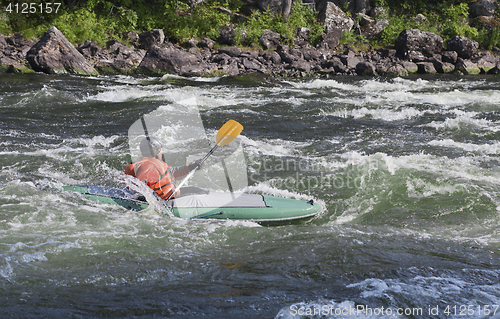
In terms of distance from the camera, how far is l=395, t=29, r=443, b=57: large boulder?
16766 mm

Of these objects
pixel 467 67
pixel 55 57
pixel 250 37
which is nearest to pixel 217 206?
pixel 55 57

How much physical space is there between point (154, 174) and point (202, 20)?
13765 millimetres

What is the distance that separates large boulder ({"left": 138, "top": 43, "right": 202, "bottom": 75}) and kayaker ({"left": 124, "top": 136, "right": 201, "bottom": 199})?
9.48 metres

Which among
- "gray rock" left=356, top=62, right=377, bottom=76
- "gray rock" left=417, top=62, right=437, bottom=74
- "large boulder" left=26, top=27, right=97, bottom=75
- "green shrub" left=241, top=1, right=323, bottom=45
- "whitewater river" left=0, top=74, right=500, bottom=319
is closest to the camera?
"whitewater river" left=0, top=74, right=500, bottom=319

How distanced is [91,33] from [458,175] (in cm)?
1346

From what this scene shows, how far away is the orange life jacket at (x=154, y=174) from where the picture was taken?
412cm

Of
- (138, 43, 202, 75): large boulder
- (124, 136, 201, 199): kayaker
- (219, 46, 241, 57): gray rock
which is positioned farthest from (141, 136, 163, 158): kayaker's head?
(219, 46, 241, 57): gray rock

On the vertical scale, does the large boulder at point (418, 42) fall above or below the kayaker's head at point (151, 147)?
above

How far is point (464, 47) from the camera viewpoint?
665 inches

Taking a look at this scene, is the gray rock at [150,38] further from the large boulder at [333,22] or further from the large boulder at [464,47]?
the large boulder at [464,47]

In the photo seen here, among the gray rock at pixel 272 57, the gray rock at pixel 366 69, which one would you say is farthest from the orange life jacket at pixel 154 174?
the gray rock at pixel 366 69

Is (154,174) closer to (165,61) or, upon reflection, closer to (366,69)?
(165,61)

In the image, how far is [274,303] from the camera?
281 centimetres

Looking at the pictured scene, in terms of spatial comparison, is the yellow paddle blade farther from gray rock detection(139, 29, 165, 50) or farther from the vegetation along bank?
gray rock detection(139, 29, 165, 50)
